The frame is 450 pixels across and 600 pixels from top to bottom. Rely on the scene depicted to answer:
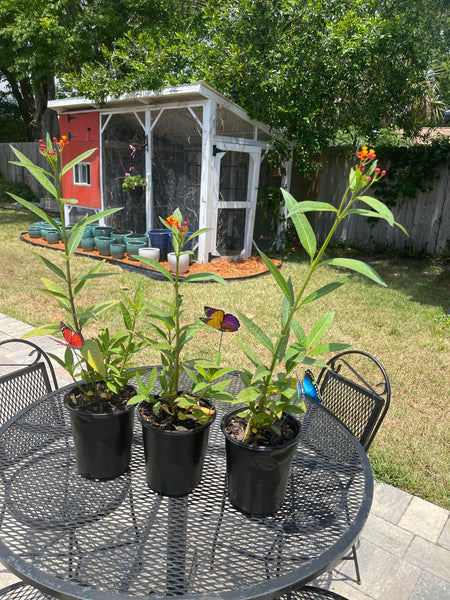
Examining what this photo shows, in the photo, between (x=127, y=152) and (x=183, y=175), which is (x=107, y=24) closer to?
(x=127, y=152)

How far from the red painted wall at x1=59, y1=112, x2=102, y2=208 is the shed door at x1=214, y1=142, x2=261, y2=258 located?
2.62 metres

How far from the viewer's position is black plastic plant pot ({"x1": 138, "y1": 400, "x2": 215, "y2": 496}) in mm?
1065

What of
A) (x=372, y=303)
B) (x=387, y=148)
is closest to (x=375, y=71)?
(x=387, y=148)

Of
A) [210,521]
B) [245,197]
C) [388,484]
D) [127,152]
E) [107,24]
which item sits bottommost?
[388,484]

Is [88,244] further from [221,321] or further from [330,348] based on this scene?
[330,348]

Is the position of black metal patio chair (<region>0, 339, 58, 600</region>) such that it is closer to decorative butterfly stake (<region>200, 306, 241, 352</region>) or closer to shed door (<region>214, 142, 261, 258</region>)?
decorative butterfly stake (<region>200, 306, 241, 352</region>)

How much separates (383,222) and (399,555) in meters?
7.61

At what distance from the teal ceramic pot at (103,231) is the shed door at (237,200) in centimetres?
220

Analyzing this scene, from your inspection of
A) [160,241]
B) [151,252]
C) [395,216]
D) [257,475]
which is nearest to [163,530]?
[257,475]

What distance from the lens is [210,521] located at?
110cm

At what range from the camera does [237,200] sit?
A: 7.14 meters

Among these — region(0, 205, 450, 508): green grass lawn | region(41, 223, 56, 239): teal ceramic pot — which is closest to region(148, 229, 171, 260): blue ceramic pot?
region(0, 205, 450, 508): green grass lawn

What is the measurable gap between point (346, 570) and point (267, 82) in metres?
6.63

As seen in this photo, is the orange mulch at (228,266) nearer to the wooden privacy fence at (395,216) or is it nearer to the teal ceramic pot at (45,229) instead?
the teal ceramic pot at (45,229)
